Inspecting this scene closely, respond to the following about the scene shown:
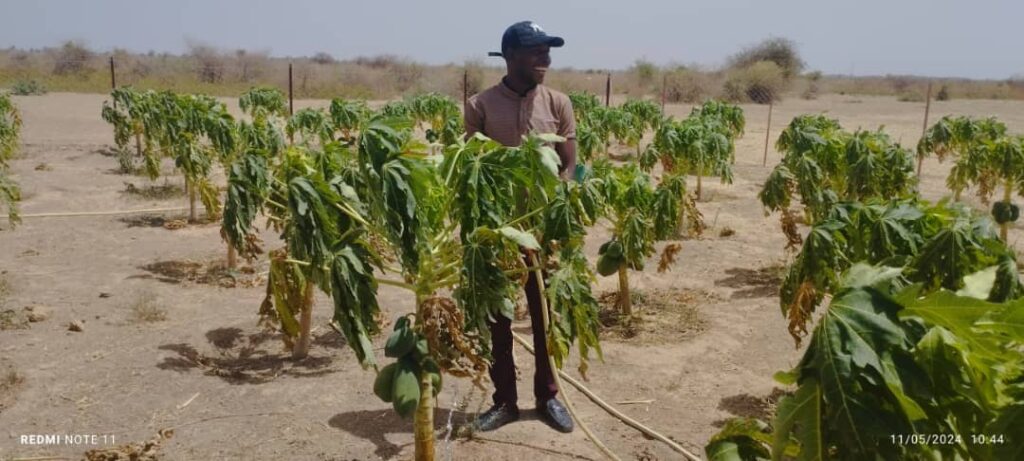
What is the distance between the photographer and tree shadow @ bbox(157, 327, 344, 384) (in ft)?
16.5

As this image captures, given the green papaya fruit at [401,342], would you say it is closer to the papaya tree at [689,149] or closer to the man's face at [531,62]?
the man's face at [531,62]

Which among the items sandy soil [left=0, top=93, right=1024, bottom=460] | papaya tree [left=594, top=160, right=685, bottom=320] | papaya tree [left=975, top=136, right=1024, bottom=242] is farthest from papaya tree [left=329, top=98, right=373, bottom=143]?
papaya tree [left=975, top=136, right=1024, bottom=242]

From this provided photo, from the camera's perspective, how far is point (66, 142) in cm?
1761

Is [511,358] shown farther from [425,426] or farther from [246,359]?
[246,359]

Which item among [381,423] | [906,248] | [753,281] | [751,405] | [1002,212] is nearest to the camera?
[906,248]

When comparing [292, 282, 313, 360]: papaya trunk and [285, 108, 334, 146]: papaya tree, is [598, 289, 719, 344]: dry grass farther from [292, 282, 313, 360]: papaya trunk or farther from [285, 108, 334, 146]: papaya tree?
[285, 108, 334, 146]: papaya tree

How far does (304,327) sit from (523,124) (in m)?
2.31

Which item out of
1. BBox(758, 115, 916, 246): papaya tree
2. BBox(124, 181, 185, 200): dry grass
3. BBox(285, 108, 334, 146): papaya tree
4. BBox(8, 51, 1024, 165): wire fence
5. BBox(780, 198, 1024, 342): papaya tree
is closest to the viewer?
BBox(780, 198, 1024, 342): papaya tree

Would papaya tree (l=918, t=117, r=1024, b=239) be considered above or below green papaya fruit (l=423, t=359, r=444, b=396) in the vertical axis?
above

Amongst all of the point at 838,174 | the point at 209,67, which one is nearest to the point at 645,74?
the point at 209,67

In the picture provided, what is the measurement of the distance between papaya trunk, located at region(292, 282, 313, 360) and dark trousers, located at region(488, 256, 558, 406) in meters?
1.60

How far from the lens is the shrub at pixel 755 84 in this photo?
1614 inches

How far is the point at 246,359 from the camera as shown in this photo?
17.5 feet

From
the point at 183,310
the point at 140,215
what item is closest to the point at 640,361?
the point at 183,310
